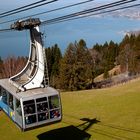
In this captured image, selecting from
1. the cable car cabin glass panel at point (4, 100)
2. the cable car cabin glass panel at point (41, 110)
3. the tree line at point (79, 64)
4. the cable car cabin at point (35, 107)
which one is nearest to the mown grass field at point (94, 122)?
the cable car cabin glass panel at point (4, 100)

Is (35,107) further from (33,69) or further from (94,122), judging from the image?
(94,122)

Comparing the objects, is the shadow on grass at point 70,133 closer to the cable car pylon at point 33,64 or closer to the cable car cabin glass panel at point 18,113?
the cable car pylon at point 33,64

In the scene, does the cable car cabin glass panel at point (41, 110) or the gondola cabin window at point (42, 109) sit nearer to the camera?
the cable car cabin glass panel at point (41, 110)

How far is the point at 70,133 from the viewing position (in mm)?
26906

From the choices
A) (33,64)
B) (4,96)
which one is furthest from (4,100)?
(33,64)

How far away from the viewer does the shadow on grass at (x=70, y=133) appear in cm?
2570

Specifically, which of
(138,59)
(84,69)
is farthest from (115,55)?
(84,69)

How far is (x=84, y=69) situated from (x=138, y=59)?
23.9 meters

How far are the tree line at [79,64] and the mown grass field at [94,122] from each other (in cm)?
2941

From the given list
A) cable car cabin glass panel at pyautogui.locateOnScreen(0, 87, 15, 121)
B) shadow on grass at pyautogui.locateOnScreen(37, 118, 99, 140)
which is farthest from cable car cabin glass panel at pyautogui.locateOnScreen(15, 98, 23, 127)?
shadow on grass at pyautogui.locateOnScreen(37, 118, 99, 140)

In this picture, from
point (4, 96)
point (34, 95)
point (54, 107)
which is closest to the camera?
point (34, 95)

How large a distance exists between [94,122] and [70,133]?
330 centimetres

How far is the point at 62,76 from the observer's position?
234 ft

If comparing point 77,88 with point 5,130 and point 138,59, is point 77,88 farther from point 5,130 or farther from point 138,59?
point 5,130
